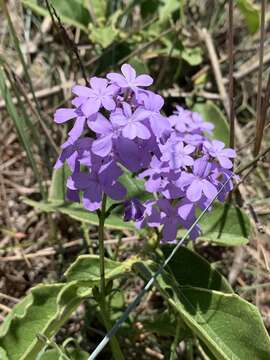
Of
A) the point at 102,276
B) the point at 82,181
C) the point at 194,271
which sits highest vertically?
the point at 82,181

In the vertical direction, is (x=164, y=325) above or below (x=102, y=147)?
below

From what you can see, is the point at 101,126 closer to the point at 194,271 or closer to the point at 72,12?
the point at 194,271

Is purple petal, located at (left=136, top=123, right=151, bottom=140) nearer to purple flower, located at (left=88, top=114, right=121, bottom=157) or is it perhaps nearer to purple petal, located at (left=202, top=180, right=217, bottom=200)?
purple flower, located at (left=88, top=114, right=121, bottom=157)

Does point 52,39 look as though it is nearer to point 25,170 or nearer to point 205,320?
point 25,170

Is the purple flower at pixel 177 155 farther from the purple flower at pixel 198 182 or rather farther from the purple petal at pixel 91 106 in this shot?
the purple petal at pixel 91 106

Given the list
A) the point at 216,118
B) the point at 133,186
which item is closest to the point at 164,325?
the point at 133,186

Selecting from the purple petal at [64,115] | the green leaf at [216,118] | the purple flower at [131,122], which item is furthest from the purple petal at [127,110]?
the green leaf at [216,118]
